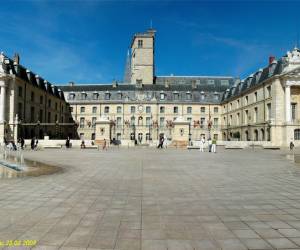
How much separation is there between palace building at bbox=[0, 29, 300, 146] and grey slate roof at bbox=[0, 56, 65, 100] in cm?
10

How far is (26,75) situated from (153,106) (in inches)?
1056

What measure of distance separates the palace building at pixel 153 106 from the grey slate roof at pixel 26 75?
10cm

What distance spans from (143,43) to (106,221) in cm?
7500

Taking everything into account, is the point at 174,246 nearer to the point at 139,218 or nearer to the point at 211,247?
the point at 211,247

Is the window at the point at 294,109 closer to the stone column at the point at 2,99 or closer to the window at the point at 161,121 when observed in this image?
the window at the point at 161,121

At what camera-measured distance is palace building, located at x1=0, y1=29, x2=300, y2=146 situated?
4500 centimetres

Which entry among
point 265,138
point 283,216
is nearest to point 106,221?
point 283,216

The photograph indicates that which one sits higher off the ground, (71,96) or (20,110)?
(71,96)

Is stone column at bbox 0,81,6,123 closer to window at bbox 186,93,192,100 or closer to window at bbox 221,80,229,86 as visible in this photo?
window at bbox 186,93,192,100

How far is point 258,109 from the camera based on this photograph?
51125 mm

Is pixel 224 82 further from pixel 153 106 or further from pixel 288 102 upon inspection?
pixel 288 102

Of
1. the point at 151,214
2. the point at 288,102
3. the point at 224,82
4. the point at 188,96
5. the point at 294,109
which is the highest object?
the point at 224,82

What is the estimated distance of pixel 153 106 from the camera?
224 feet

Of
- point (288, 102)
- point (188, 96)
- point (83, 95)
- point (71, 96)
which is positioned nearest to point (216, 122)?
point (188, 96)
